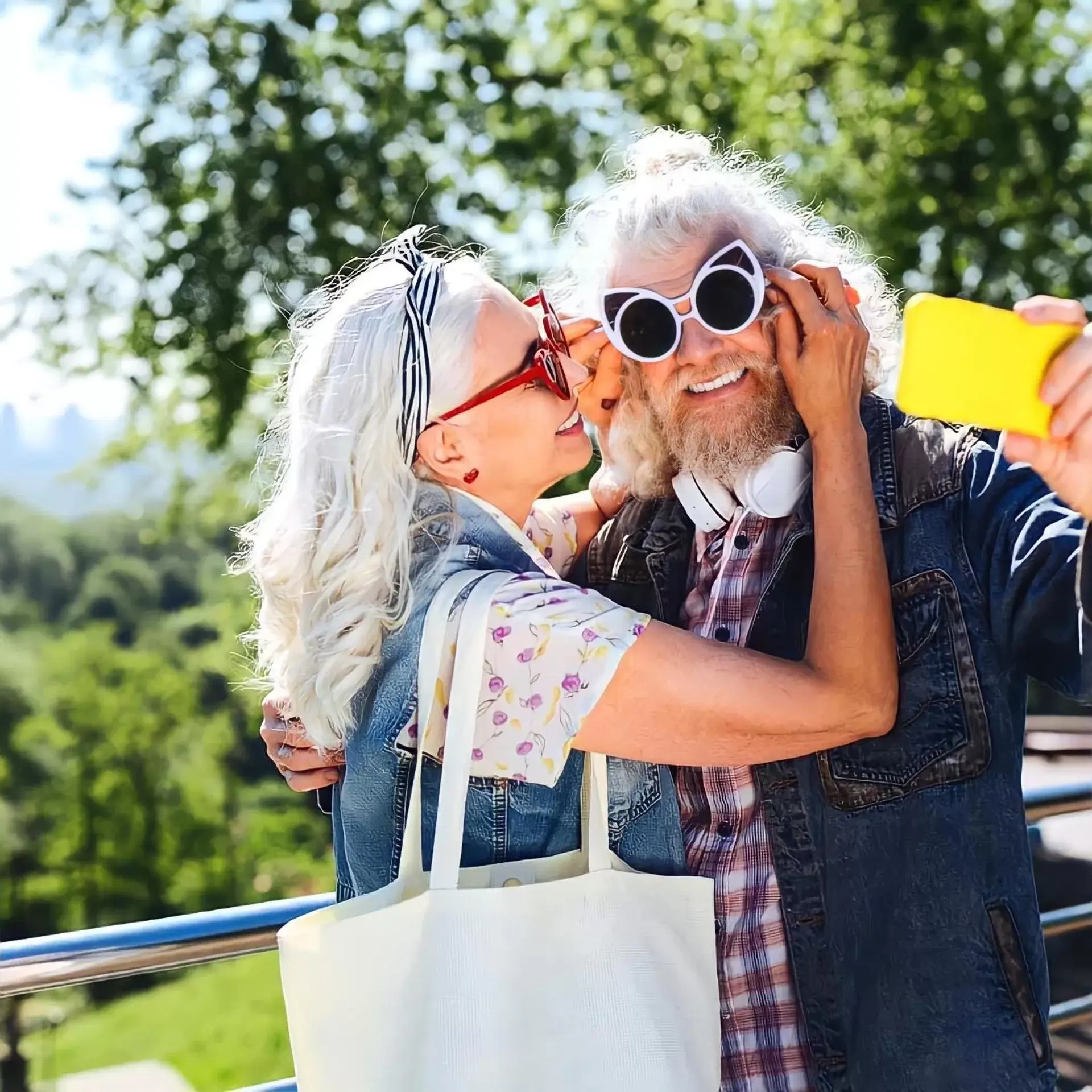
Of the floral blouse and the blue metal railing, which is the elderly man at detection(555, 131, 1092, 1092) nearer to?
the floral blouse

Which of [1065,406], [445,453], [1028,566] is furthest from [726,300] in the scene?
[1065,406]

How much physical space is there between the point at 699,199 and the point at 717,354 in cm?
30

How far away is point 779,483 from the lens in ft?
6.91

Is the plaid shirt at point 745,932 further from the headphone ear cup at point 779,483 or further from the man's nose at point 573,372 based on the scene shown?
the man's nose at point 573,372

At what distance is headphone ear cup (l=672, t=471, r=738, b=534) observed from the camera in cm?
227

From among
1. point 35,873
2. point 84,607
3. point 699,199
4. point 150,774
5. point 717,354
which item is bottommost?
point 35,873

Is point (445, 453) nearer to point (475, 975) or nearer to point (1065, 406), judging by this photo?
point (475, 975)

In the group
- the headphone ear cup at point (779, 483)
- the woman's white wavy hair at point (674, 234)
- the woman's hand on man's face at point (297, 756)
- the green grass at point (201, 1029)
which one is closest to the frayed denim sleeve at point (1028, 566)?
the headphone ear cup at point (779, 483)

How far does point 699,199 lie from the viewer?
2.30 m

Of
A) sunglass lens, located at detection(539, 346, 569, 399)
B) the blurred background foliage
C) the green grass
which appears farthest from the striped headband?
the green grass

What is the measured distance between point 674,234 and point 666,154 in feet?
0.80

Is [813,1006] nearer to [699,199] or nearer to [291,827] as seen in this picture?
[699,199]

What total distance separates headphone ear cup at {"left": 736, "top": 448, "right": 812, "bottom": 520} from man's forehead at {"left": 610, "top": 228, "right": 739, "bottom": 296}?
0.38 metres

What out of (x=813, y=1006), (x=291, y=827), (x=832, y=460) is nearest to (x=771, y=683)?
(x=832, y=460)
